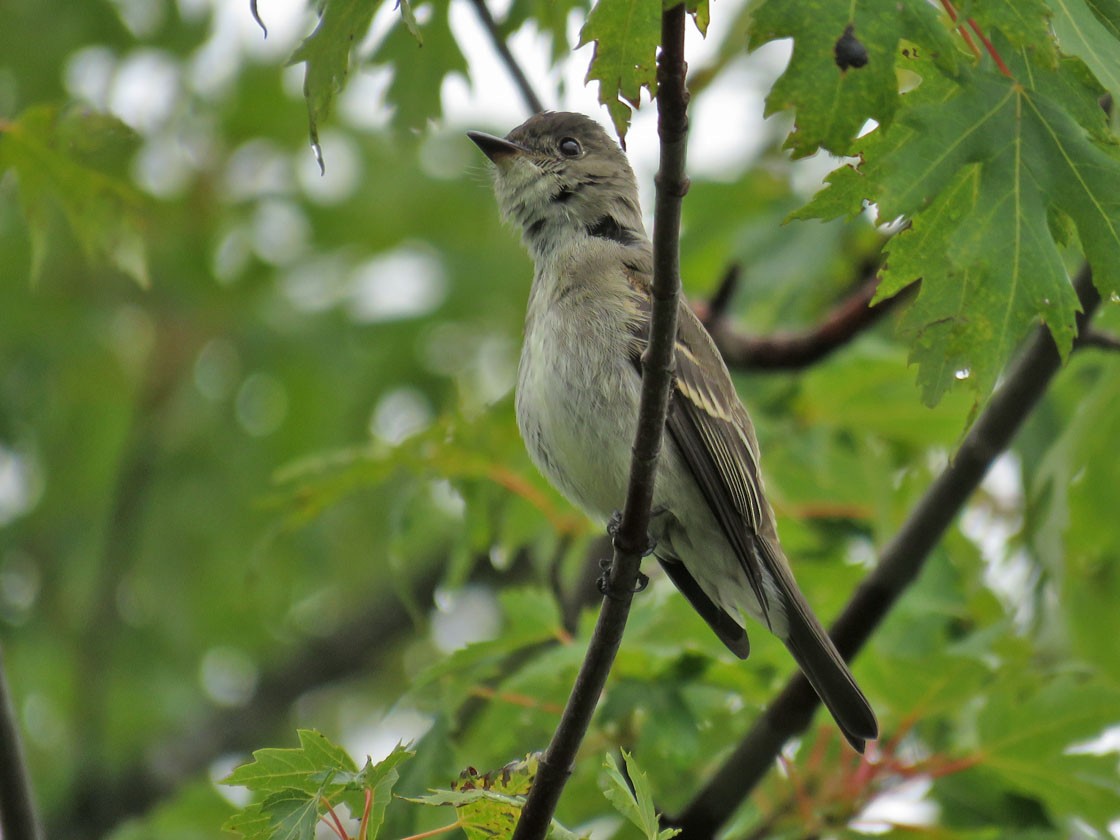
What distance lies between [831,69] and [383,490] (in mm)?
6418

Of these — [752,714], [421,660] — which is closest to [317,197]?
[421,660]

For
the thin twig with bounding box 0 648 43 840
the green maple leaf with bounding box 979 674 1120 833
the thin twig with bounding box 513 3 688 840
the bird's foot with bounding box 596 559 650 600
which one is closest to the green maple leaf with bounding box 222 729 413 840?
the thin twig with bounding box 513 3 688 840

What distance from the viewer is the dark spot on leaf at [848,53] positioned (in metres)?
2.49

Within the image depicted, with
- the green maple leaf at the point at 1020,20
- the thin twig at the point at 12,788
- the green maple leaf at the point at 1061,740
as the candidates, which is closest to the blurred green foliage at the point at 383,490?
the green maple leaf at the point at 1061,740

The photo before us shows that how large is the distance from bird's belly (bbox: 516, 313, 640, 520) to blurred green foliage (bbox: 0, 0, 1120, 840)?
1.41ft

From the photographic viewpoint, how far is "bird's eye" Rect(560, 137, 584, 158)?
537cm

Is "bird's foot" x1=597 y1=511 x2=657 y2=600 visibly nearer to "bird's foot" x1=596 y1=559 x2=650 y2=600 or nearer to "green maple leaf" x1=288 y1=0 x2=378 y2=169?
"bird's foot" x1=596 y1=559 x2=650 y2=600

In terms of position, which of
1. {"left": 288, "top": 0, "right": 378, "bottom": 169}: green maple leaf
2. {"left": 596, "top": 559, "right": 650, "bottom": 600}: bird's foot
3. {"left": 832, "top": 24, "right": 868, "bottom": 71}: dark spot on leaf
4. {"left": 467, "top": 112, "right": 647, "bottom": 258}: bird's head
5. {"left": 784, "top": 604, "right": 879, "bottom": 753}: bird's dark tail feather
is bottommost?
{"left": 784, "top": 604, "right": 879, "bottom": 753}: bird's dark tail feather

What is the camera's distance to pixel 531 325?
191 inches

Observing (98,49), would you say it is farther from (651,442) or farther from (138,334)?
(651,442)

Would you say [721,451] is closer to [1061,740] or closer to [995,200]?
[1061,740]

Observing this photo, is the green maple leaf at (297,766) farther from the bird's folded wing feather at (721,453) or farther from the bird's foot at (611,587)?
the bird's folded wing feather at (721,453)

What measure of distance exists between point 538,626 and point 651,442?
146 cm

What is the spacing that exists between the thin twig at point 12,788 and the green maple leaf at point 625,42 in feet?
8.49
